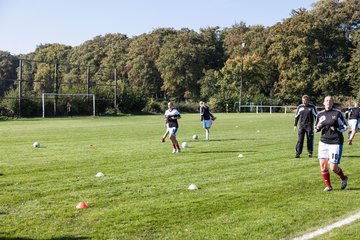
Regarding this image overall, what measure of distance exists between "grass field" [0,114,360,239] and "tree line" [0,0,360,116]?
38639 millimetres

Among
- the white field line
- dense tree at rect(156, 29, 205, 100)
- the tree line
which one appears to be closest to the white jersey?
the white field line

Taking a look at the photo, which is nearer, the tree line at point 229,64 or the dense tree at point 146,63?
the tree line at point 229,64

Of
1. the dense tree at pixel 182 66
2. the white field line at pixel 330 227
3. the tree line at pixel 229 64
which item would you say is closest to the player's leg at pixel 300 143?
the white field line at pixel 330 227

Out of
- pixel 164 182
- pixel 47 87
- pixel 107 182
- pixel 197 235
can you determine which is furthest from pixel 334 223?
pixel 47 87

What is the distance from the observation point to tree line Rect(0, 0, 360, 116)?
225ft

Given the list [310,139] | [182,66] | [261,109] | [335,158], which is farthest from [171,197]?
[182,66]

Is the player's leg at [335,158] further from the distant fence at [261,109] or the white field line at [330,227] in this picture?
the distant fence at [261,109]

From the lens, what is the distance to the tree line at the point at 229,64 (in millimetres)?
68500

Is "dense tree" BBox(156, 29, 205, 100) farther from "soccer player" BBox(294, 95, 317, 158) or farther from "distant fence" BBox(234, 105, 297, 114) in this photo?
"soccer player" BBox(294, 95, 317, 158)

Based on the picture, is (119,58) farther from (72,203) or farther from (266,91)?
(72,203)

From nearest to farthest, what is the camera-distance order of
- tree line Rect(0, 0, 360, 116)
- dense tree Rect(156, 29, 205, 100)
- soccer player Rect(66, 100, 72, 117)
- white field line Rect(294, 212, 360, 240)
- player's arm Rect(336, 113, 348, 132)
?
white field line Rect(294, 212, 360, 240)
player's arm Rect(336, 113, 348, 132)
soccer player Rect(66, 100, 72, 117)
tree line Rect(0, 0, 360, 116)
dense tree Rect(156, 29, 205, 100)

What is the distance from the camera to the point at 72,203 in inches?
313

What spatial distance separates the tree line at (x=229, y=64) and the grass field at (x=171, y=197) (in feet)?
127

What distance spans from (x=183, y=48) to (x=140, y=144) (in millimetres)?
69380
